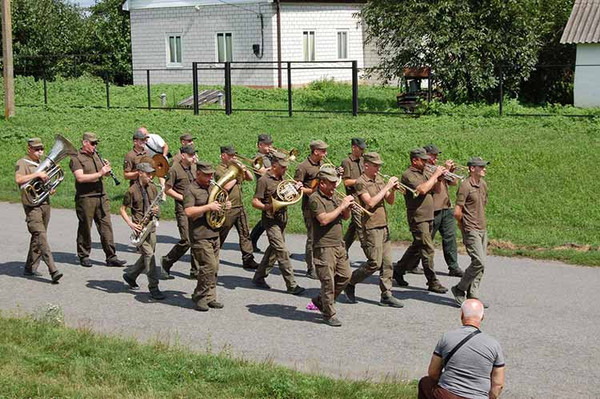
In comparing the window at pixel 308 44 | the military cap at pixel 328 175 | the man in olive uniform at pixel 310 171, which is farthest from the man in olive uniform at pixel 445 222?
A: the window at pixel 308 44

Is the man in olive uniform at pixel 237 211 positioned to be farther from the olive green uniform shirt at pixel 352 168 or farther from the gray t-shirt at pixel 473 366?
the gray t-shirt at pixel 473 366

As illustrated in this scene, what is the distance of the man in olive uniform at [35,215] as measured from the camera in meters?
13.4

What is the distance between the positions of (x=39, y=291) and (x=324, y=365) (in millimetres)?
5008

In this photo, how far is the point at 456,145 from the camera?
68.2ft

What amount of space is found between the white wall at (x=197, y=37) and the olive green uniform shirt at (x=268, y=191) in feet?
76.9

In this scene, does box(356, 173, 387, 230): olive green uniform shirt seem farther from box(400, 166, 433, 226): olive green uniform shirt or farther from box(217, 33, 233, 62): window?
box(217, 33, 233, 62): window

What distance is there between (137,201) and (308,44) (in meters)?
26.3

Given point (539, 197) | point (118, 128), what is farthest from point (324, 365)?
point (118, 128)

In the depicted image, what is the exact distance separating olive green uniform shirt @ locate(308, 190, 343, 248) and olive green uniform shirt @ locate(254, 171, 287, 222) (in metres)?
1.74

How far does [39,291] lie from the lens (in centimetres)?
1313

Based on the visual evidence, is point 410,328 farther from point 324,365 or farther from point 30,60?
point 30,60

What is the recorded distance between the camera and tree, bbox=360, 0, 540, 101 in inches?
1041

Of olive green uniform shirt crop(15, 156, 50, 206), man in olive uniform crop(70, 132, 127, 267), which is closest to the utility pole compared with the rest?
man in olive uniform crop(70, 132, 127, 267)

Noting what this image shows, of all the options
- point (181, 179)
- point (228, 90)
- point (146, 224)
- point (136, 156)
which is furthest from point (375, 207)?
point (228, 90)
